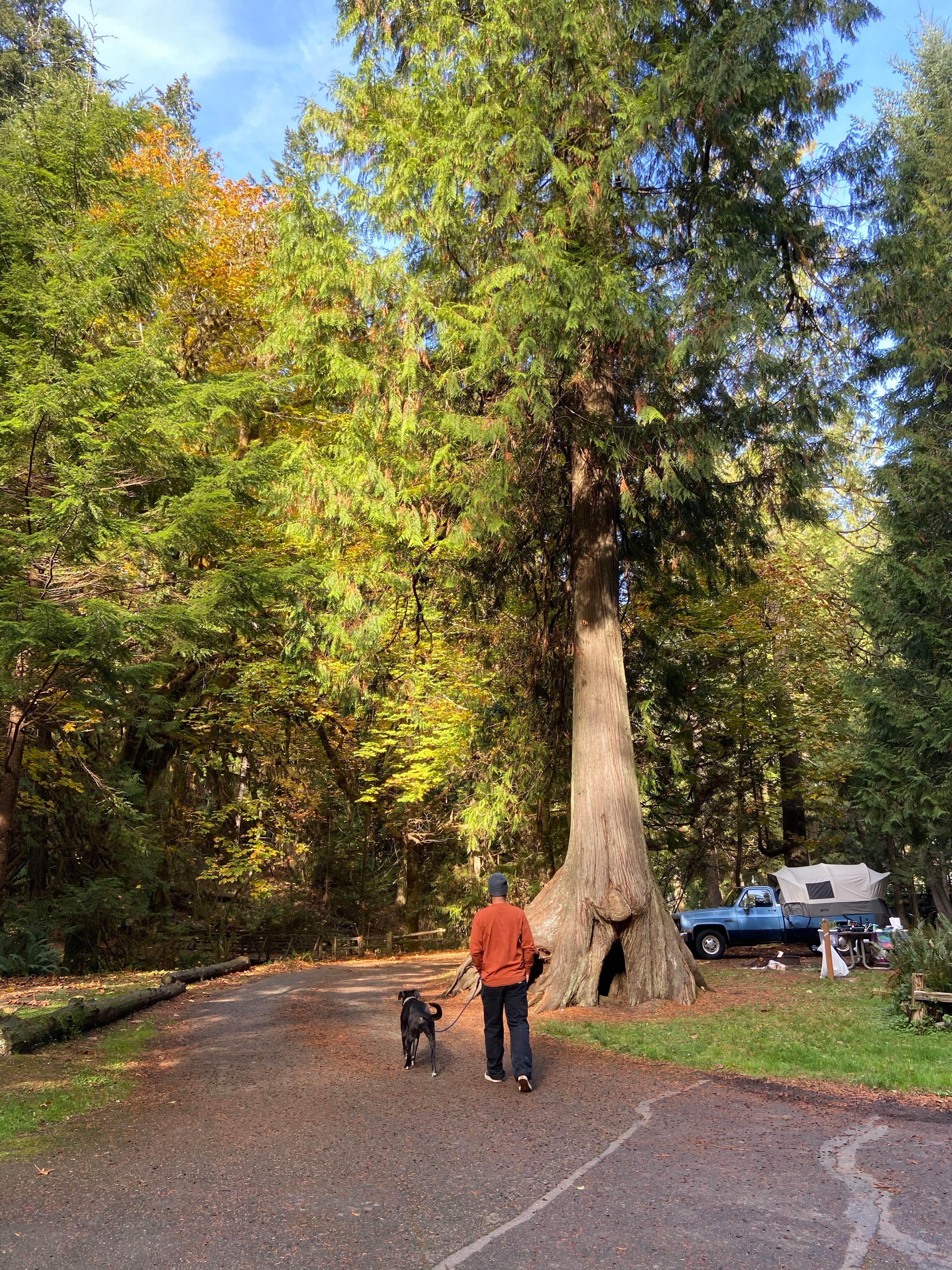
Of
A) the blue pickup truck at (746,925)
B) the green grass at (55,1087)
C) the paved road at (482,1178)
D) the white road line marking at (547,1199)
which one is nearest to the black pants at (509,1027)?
the paved road at (482,1178)

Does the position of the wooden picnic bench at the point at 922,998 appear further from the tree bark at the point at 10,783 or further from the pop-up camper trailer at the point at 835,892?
the pop-up camper trailer at the point at 835,892

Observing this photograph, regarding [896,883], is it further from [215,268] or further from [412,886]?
[215,268]

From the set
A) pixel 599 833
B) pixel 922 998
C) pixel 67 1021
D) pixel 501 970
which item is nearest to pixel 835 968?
pixel 922 998

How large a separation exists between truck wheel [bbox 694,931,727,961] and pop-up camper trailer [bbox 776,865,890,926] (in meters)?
1.73

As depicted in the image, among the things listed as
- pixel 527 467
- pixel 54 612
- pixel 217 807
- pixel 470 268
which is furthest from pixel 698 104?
pixel 217 807

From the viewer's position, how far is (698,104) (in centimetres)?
1013

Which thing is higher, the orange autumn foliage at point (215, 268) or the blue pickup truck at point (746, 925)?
the orange autumn foliage at point (215, 268)

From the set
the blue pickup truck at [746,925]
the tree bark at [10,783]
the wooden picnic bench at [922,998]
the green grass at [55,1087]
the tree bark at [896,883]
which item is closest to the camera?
the green grass at [55,1087]

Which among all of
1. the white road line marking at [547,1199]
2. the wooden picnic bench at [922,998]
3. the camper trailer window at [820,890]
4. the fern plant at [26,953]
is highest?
the camper trailer window at [820,890]

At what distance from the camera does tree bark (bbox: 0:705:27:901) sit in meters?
10.2

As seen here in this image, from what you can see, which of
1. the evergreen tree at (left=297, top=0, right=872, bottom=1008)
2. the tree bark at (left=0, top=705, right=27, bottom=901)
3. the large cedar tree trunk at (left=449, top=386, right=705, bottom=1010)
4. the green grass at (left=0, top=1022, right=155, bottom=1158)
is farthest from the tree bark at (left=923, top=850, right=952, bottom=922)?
the tree bark at (left=0, top=705, right=27, bottom=901)

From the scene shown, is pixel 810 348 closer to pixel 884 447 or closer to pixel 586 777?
pixel 586 777

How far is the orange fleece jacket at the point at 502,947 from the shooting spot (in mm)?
7008

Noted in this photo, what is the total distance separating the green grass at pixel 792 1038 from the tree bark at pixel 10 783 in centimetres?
661
